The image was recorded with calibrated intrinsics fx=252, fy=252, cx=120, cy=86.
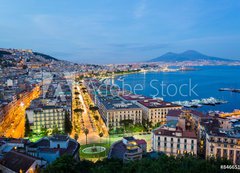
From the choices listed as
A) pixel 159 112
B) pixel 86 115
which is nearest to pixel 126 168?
pixel 159 112

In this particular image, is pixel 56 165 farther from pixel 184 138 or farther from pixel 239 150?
pixel 239 150

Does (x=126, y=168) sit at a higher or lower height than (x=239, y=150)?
higher

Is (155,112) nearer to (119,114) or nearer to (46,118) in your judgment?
(119,114)

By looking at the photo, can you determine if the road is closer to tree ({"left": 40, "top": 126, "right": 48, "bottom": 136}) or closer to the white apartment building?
tree ({"left": 40, "top": 126, "right": 48, "bottom": 136})

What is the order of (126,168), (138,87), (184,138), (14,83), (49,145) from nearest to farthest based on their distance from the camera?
(126,168) < (49,145) < (184,138) < (14,83) < (138,87)

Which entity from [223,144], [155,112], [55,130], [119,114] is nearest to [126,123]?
[119,114]

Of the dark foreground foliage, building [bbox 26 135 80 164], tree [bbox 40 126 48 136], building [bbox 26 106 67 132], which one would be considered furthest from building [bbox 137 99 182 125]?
the dark foreground foliage
